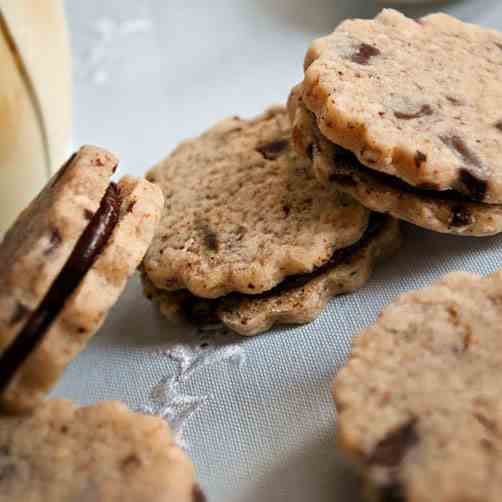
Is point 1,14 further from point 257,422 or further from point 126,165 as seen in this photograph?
point 257,422

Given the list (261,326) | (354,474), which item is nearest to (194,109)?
(261,326)

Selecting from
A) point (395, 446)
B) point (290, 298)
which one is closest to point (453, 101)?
point (290, 298)

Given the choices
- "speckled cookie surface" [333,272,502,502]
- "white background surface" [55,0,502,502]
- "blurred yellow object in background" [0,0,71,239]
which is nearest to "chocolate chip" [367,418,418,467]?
"speckled cookie surface" [333,272,502,502]

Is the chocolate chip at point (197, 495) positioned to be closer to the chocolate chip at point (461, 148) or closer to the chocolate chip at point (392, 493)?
the chocolate chip at point (392, 493)

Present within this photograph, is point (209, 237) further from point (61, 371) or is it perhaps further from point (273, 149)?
point (61, 371)

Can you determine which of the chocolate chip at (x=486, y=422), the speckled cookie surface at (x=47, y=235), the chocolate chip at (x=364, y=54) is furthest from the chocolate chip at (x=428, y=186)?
the speckled cookie surface at (x=47, y=235)
